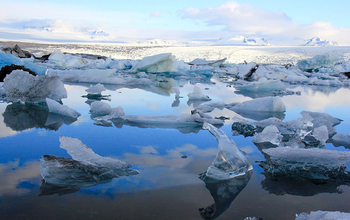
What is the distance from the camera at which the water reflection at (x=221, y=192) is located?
964mm

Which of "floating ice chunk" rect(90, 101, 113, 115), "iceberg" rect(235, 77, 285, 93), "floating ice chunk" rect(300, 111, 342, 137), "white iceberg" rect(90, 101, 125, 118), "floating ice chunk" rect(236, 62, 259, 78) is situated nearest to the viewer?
"floating ice chunk" rect(300, 111, 342, 137)

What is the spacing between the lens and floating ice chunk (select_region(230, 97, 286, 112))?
2811 millimetres

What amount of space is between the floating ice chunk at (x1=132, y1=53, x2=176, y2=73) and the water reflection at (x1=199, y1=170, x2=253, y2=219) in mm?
6198

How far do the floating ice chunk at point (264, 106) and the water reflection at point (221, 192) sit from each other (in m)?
1.64

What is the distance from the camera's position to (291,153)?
4.37 feet

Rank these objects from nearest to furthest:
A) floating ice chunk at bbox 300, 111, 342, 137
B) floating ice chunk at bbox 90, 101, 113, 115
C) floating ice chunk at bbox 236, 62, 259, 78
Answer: floating ice chunk at bbox 300, 111, 342, 137 → floating ice chunk at bbox 90, 101, 113, 115 → floating ice chunk at bbox 236, 62, 259, 78

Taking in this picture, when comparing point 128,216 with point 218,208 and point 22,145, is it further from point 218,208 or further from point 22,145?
point 22,145

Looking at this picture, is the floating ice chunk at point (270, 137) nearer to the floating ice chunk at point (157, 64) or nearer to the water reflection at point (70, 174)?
the water reflection at point (70, 174)

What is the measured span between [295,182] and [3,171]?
3.88 feet

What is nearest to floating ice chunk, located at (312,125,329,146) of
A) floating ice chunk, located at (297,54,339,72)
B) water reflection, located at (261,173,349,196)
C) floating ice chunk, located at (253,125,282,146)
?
floating ice chunk, located at (253,125,282,146)

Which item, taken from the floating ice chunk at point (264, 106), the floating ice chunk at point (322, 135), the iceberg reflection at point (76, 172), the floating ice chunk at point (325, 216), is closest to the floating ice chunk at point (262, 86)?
the floating ice chunk at point (264, 106)

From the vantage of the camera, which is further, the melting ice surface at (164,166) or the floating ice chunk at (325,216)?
the melting ice surface at (164,166)

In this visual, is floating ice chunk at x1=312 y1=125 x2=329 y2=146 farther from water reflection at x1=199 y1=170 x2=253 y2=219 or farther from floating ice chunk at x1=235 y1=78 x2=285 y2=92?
floating ice chunk at x1=235 y1=78 x2=285 y2=92

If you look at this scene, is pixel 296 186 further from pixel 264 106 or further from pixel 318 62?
pixel 318 62
